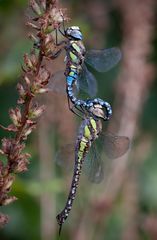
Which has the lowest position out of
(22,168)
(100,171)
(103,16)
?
(22,168)

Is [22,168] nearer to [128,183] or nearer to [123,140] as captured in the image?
[123,140]

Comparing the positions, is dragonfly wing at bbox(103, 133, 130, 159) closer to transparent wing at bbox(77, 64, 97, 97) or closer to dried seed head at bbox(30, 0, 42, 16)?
transparent wing at bbox(77, 64, 97, 97)

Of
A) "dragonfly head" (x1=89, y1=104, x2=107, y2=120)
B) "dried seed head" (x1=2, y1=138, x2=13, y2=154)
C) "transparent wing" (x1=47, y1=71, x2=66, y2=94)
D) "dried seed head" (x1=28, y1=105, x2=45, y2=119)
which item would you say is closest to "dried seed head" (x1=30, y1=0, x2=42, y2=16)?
"dried seed head" (x1=28, y1=105, x2=45, y2=119)

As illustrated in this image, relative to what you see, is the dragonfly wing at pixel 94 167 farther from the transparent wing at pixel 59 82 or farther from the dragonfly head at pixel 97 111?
the transparent wing at pixel 59 82

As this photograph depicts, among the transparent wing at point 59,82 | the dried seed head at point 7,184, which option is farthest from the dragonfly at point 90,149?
the dried seed head at point 7,184

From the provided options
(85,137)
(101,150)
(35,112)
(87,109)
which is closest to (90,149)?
(101,150)

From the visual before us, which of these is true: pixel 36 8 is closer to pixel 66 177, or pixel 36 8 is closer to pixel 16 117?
pixel 16 117

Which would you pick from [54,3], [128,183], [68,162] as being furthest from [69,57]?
[128,183]
